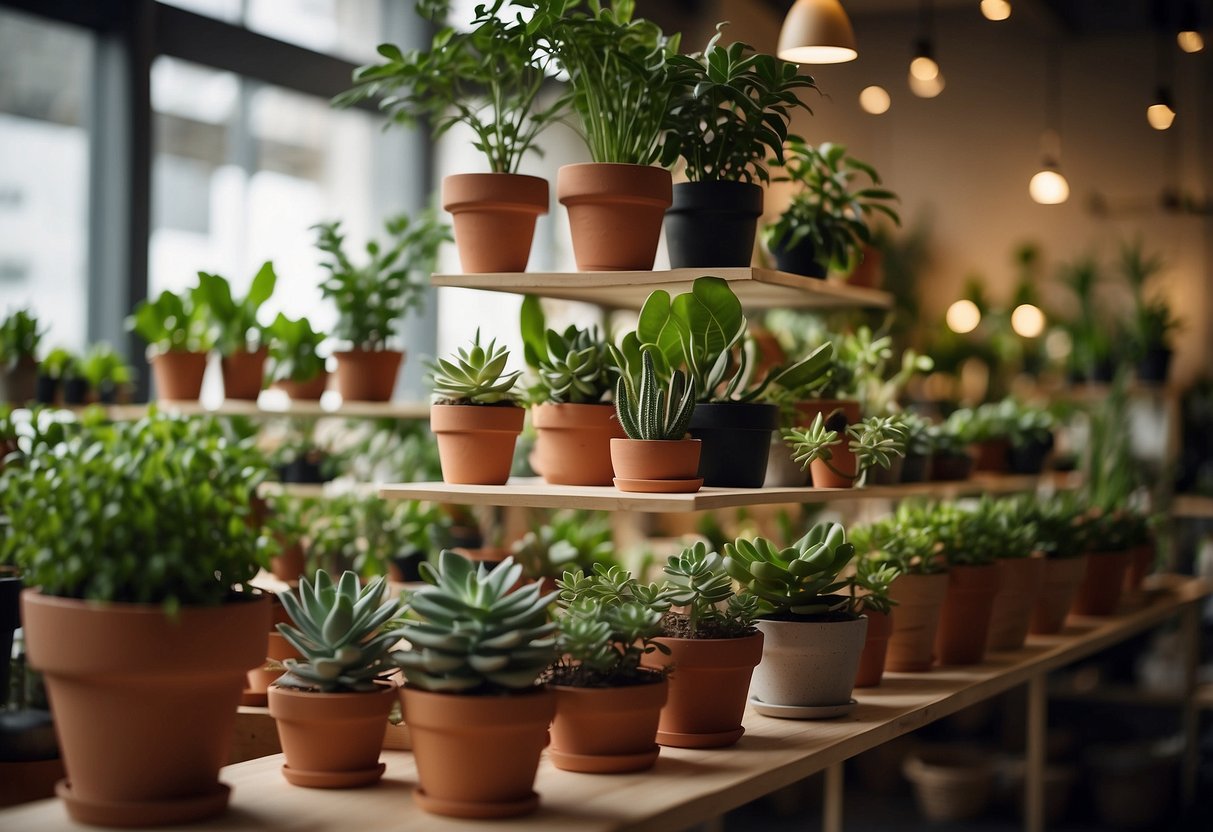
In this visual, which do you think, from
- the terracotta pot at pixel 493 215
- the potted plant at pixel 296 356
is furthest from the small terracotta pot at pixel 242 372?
the terracotta pot at pixel 493 215

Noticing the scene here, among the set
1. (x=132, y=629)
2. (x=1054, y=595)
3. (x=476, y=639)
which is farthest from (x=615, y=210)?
(x=1054, y=595)

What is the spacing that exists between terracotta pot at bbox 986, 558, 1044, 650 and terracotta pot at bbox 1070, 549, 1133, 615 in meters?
0.66

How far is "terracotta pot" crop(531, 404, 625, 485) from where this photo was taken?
246cm

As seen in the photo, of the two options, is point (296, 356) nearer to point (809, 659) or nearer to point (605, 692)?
point (809, 659)

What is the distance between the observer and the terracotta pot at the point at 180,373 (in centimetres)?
393

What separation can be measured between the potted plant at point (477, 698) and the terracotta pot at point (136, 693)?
0.25 metres

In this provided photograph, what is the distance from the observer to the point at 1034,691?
3570 mm

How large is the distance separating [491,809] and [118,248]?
11.9 feet

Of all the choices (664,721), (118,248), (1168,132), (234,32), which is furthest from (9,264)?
(1168,132)

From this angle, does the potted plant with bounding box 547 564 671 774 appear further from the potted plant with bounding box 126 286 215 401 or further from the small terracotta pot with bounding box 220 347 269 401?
the potted plant with bounding box 126 286 215 401

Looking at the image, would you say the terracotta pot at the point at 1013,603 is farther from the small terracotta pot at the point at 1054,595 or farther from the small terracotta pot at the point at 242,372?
the small terracotta pot at the point at 242,372

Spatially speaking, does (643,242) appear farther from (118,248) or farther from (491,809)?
(118,248)

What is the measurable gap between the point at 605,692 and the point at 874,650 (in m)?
0.88

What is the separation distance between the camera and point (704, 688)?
2.14 m
